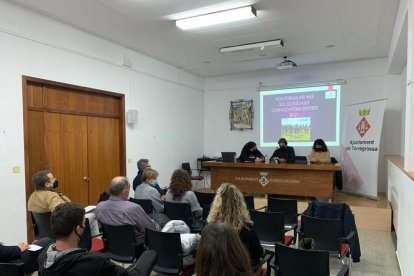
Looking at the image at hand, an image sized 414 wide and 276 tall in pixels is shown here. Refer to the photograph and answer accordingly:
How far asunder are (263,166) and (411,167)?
2984mm

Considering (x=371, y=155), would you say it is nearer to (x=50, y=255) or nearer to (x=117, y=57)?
(x=117, y=57)

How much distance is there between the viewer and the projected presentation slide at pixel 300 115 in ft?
23.5

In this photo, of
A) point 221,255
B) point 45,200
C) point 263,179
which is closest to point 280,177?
point 263,179

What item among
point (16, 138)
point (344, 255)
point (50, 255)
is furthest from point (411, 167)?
point (16, 138)

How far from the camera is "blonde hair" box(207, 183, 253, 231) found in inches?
92.6

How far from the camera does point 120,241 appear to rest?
271 centimetres

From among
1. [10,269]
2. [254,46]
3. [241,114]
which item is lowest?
[10,269]

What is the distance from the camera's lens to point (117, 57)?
5.67 m

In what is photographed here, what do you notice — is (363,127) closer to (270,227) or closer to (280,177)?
(280,177)

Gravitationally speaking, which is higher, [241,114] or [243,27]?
[243,27]

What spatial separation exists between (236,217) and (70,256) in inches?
48.9

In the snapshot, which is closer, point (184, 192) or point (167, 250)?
point (167, 250)

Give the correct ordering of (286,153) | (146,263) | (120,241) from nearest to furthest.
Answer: (146,263), (120,241), (286,153)

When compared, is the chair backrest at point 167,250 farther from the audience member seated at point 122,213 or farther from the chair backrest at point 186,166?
the chair backrest at point 186,166
